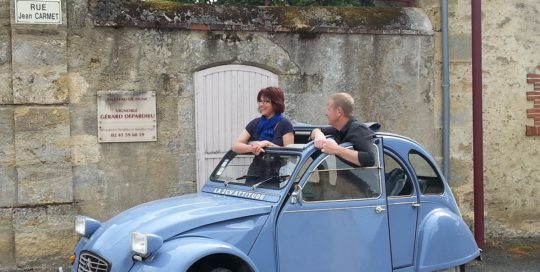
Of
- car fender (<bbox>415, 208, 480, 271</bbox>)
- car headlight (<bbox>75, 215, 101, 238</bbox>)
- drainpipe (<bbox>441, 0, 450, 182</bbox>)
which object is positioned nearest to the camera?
car headlight (<bbox>75, 215, 101, 238</bbox>)

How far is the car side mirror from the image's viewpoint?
15.6 ft

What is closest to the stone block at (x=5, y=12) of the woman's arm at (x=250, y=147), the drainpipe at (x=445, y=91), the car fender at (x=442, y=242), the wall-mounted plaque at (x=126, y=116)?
the wall-mounted plaque at (x=126, y=116)

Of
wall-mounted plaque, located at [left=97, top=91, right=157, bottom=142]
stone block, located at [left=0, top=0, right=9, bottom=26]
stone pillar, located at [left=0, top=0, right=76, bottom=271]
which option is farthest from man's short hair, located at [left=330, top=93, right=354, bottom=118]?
stone block, located at [left=0, top=0, right=9, bottom=26]

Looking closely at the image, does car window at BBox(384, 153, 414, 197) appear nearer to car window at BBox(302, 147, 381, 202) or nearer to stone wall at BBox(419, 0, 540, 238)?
car window at BBox(302, 147, 381, 202)

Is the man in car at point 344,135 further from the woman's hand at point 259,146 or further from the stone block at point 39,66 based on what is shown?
the stone block at point 39,66

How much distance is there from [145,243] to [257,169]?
4.57 ft

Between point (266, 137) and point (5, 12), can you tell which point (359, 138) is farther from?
point (5, 12)

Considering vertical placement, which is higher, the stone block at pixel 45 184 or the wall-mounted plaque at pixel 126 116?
the wall-mounted plaque at pixel 126 116

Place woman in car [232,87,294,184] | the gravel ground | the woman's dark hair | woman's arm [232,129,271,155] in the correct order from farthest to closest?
the gravel ground, the woman's dark hair, woman's arm [232,129,271,155], woman in car [232,87,294,184]

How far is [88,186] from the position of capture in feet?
23.3

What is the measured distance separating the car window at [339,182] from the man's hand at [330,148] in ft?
0.22

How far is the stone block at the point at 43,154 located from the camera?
684 centimetres

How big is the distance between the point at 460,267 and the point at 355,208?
59.1 inches

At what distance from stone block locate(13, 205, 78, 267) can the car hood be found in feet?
7.51
